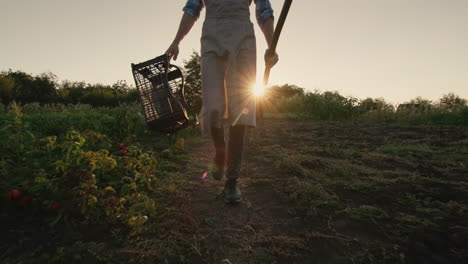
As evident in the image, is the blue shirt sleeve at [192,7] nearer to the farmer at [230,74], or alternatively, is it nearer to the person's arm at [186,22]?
the person's arm at [186,22]

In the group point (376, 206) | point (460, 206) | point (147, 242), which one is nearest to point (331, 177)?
point (376, 206)

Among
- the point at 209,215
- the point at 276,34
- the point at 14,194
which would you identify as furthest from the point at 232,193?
the point at 14,194

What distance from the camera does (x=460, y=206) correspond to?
2.01m

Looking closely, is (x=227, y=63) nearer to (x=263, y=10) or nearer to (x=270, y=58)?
(x=270, y=58)

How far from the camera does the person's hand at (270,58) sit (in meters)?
2.46

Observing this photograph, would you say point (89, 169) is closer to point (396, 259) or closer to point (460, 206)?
point (396, 259)

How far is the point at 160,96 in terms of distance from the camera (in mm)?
3117

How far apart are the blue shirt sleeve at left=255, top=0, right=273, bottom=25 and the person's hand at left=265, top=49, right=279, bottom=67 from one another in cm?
31

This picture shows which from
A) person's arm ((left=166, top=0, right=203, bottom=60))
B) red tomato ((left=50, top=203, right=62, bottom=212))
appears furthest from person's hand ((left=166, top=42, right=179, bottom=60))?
red tomato ((left=50, top=203, right=62, bottom=212))

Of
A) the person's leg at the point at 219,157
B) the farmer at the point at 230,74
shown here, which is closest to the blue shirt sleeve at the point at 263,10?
the farmer at the point at 230,74

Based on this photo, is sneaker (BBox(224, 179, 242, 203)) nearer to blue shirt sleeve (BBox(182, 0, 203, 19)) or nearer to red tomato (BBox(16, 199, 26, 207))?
red tomato (BBox(16, 199, 26, 207))

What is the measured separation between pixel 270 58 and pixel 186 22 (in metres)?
0.83

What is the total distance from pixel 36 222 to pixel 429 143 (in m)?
5.93

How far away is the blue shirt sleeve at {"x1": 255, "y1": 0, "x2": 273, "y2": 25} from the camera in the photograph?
2447 mm
